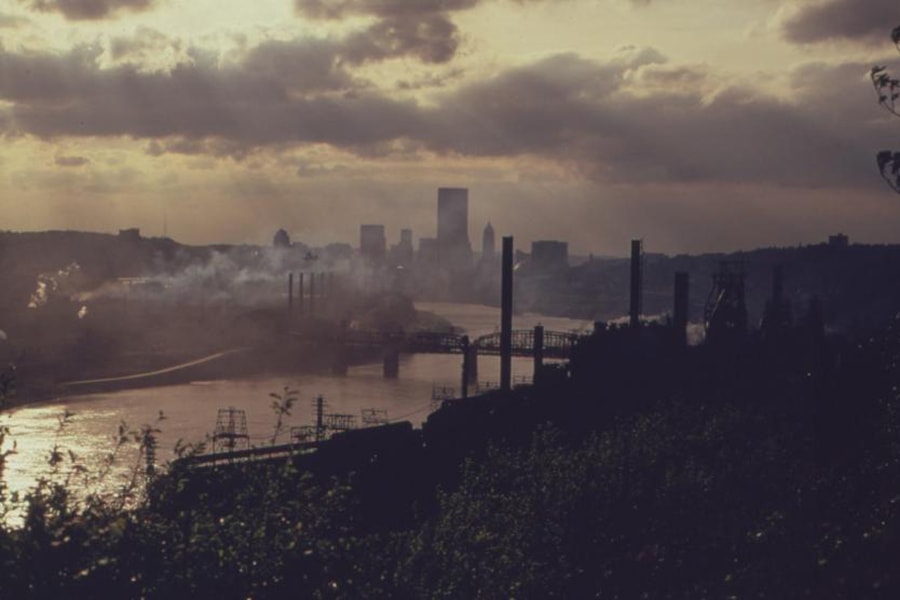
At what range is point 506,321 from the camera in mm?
60594

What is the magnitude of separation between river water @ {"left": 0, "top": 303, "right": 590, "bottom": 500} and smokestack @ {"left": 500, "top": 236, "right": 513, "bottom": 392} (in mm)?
5647

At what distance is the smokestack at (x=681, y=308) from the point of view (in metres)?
54.9

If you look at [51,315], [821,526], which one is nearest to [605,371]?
[821,526]

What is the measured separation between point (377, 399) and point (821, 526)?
59081 mm

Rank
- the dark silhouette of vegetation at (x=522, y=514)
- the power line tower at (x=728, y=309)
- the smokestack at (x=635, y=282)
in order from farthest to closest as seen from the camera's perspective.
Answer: the smokestack at (x=635, y=282) < the power line tower at (x=728, y=309) < the dark silhouette of vegetation at (x=522, y=514)

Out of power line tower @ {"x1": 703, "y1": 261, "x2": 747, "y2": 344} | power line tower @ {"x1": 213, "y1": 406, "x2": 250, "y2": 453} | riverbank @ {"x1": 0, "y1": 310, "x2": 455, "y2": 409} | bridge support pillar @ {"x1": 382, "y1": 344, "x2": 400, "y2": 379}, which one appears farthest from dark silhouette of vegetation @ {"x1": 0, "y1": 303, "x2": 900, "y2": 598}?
bridge support pillar @ {"x1": 382, "y1": 344, "x2": 400, "y2": 379}

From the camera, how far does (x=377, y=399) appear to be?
70.4 metres

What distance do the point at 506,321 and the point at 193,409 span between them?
20.4m

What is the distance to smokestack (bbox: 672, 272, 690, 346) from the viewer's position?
2160 inches

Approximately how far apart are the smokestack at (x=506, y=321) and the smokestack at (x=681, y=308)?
382 inches

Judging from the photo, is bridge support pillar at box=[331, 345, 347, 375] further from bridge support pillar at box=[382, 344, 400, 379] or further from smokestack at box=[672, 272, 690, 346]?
smokestack at box=[672, 272, 690, 346]

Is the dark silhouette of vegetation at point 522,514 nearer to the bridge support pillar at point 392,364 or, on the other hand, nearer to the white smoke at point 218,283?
the bridge support pillar at point 392,364

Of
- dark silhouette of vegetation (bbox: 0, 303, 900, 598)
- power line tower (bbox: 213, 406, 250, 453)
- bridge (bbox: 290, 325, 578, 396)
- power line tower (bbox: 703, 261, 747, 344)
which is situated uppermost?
power line tower (bbox: 703, 261, 747, 344)

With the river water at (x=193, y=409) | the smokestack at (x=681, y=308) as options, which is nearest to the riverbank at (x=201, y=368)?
the river water at (x=193, y=409)
